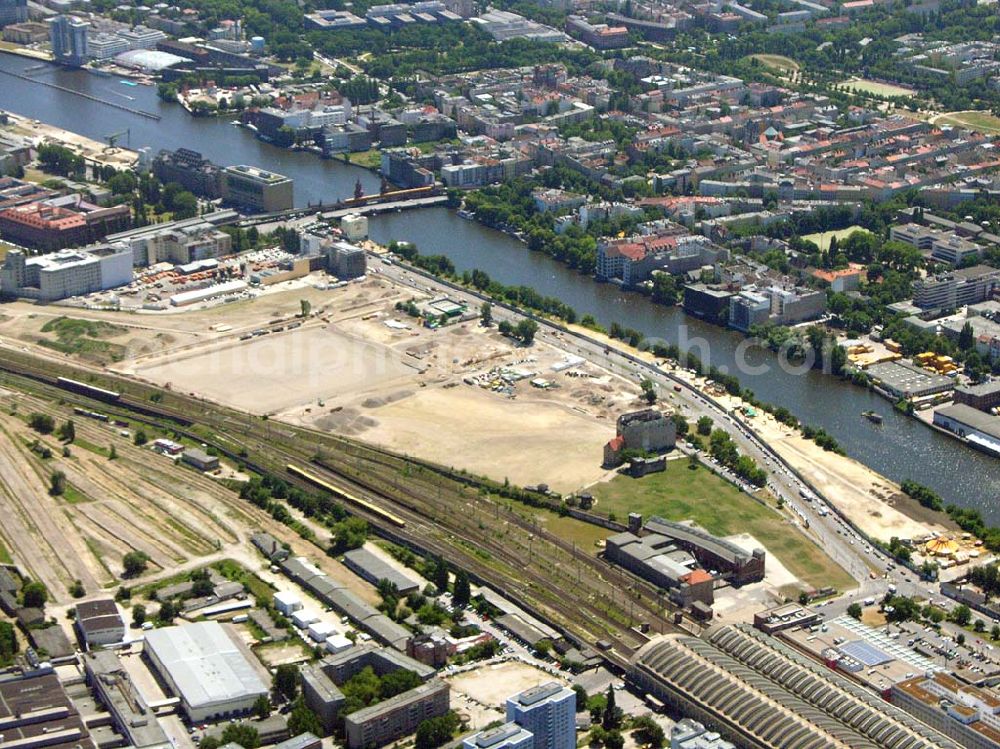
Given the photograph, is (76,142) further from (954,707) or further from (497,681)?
(954,707)

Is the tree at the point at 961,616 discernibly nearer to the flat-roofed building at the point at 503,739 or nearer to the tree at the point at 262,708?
the flat-roofed building at the point at 503,739

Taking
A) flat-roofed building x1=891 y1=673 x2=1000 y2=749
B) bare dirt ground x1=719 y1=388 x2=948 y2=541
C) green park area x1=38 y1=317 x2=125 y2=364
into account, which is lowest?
green park area x1=38 y1=317 x2=125 y2=364

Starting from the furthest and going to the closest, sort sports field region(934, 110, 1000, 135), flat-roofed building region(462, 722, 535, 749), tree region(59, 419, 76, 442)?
1. sports field region(934, 110, 1000, 135)
2. tree region(59, 419, 76, 442)
3. flat-roofed building region(462, 722, 535, 749)

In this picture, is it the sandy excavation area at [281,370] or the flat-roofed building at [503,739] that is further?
the sandy excavation area at [281,370]

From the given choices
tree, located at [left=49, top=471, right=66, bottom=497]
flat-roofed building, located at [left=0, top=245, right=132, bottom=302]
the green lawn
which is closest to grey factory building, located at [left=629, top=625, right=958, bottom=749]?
the green lawn

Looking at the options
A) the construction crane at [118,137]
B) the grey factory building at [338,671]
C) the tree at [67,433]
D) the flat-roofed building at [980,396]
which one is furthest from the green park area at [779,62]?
the grey factory building at [338,671]

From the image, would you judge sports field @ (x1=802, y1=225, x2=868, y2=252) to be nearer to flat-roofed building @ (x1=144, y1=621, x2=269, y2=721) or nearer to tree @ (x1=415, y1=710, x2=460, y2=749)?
flat-roofed building @ (x1=144, y1=621, x2=269, y2=721)

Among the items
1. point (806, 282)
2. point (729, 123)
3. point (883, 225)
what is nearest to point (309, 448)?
point (806, 282)
